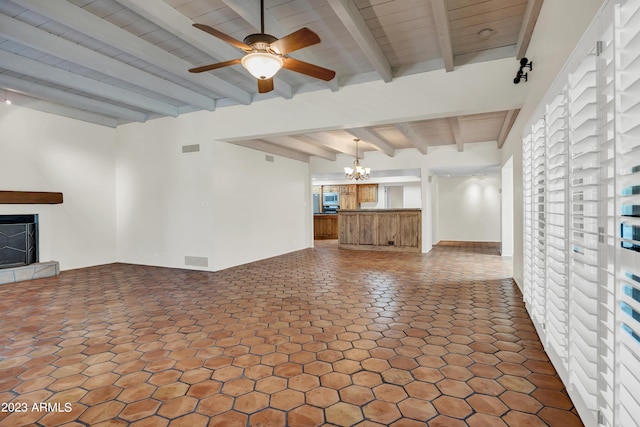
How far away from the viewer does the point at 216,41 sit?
342 cm

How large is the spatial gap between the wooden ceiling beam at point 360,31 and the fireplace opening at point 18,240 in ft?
19.6

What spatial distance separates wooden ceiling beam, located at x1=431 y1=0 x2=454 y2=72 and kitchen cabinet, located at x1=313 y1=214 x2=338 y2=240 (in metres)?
8.52

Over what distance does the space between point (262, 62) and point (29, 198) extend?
5236 mm

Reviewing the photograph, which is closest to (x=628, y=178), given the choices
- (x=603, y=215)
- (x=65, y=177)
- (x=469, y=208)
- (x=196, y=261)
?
(x=603, y=215)

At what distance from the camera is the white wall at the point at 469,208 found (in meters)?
10.4

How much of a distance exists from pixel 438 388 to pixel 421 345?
63cm

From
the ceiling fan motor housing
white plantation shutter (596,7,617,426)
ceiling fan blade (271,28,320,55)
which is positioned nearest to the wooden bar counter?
ceiling fan blade (271,28,320,55)

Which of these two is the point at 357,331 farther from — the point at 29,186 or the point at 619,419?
the point at 29,186

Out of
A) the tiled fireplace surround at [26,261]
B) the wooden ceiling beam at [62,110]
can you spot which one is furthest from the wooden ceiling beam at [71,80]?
the tiled fireplace surround at [26,261]

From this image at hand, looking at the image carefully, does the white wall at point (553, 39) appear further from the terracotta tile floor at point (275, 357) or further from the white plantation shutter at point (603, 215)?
the terracotta tile floor at point (275, 357)

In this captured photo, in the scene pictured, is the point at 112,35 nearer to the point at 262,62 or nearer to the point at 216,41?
the point at 216,41

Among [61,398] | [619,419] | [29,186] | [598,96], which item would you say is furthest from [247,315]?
[29,186]

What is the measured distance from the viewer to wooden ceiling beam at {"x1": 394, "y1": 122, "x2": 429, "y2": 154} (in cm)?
548

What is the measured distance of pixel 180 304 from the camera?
389 cm
